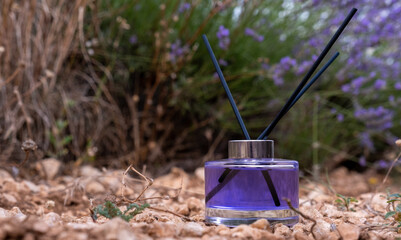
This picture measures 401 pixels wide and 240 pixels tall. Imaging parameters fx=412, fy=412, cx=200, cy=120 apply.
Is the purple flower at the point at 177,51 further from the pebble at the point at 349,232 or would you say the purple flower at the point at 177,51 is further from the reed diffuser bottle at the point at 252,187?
the pebble at the point at 349,232

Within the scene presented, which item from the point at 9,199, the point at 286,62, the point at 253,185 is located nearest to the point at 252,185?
the point at 253,185

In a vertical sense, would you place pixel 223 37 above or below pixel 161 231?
above

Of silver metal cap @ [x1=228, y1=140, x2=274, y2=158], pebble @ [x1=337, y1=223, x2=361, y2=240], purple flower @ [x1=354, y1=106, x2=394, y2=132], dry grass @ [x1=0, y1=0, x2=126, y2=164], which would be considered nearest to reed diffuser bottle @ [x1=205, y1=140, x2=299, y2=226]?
silver metal cap @ [x1=228, y1=140, x2=274, y2=158]

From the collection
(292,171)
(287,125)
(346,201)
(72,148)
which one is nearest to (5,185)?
(72,148)

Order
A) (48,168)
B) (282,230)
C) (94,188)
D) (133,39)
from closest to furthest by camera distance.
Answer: (282,230)
(94,188)
(48,168)
(133,39)

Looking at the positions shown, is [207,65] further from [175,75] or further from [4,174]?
[4,174]

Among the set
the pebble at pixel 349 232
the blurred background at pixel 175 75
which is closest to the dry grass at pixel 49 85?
the blurred background at pixel 175 75

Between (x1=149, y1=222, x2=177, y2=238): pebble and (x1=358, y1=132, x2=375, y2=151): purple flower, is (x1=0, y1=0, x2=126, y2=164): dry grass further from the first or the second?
(x1=358, y1=132, x2=375, y2=151): purple flower
